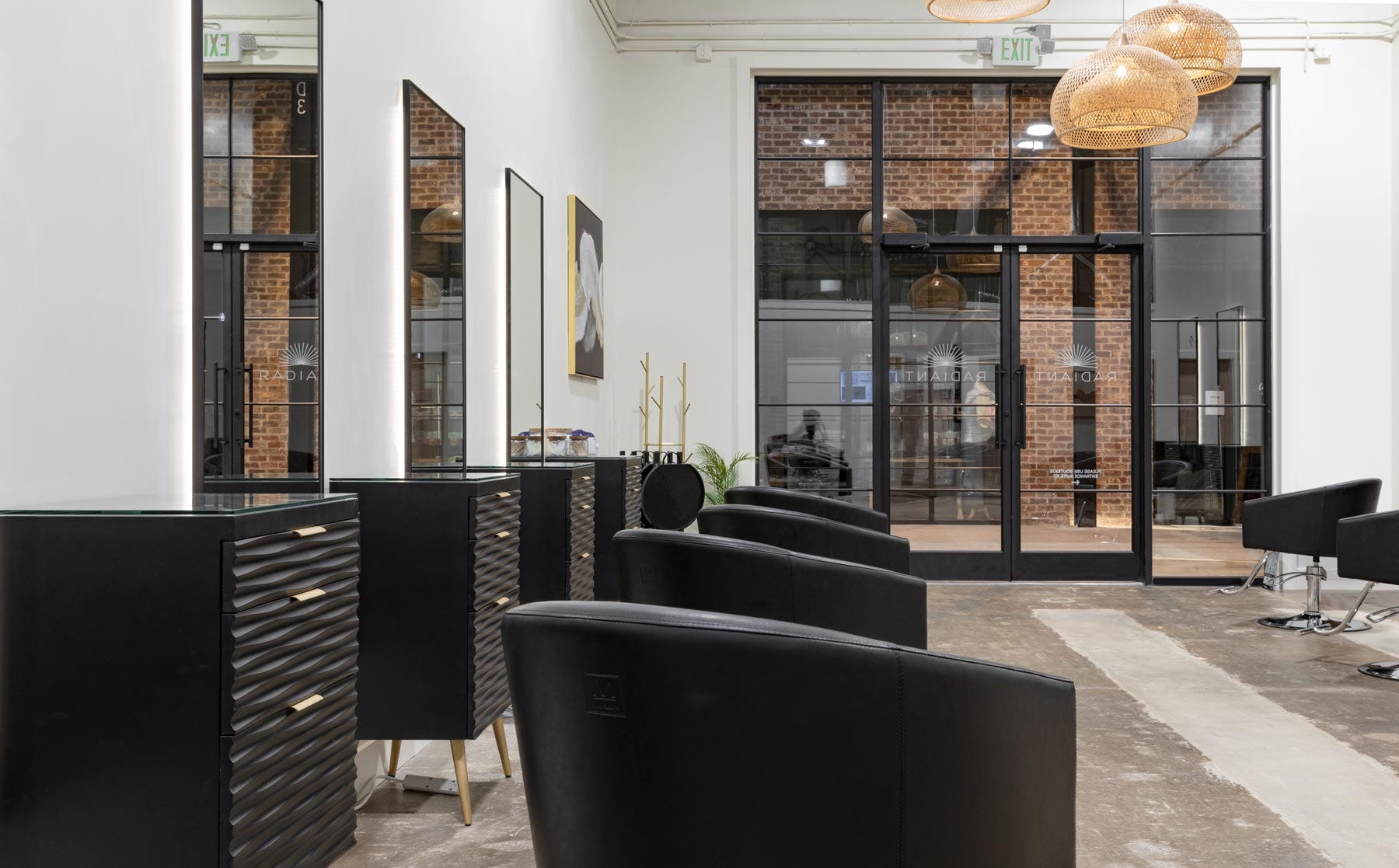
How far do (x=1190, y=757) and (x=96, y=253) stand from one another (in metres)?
3.59

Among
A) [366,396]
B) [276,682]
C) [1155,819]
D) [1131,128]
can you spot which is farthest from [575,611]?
[1131,128]

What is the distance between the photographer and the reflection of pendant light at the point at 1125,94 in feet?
16.6

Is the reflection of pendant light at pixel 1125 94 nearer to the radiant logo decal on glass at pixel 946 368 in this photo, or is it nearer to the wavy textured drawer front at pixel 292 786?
the radiant logo decal on glass at pixel 946 368

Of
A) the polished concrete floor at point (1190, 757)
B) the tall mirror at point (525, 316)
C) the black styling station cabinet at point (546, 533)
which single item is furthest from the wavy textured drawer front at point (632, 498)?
the polished concrete floor at point (1190, 757)

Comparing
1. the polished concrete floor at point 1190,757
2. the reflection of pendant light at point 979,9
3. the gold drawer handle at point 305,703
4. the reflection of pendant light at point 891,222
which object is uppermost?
the reflection of pendant light at point 979,9

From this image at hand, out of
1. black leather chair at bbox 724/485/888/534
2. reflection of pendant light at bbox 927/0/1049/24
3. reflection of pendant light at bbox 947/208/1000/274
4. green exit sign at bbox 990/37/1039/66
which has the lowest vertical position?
black leather chair at bbox 724/485/888/534

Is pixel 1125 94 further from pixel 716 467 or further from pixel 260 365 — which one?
pixel 260 365

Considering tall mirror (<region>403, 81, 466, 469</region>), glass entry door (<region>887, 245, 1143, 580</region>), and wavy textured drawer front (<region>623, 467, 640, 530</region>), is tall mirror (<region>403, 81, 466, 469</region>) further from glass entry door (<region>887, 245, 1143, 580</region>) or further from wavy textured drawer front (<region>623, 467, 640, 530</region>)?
glass entry door (<region>887, 245, 1143, 580</region>)

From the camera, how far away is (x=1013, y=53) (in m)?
7.70

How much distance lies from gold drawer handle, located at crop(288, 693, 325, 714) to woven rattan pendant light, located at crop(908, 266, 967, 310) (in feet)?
21.2

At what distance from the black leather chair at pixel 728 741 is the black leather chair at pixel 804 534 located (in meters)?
2.01

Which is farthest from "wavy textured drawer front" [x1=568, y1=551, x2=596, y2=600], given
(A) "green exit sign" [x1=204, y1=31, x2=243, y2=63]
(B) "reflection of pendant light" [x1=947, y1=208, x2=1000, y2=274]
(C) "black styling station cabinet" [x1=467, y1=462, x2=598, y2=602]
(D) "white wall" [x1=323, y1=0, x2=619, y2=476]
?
(B) "reflection of pendant light" [x1=947, y1=208, x2=1000, y2=274]

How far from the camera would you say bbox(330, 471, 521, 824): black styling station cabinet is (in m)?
2.88

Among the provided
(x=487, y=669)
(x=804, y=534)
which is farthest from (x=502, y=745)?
(x=804, y=534)
